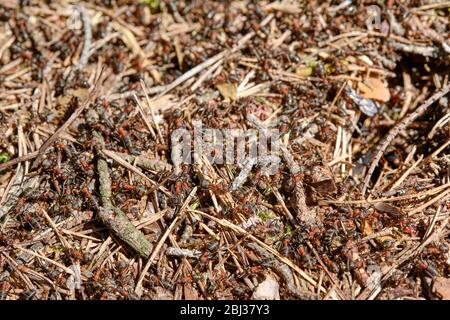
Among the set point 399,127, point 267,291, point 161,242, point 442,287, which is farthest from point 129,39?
point 442,287

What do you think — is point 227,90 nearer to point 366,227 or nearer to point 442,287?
point 366,227

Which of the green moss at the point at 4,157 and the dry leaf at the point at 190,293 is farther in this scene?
the green moss at the point at 4,157

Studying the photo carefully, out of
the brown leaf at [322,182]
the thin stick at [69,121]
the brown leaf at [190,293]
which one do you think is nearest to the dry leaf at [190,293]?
the brown leaf at [190,293]

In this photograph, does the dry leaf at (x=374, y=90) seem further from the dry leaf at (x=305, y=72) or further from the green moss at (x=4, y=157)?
the green moss at (x=4, y=157)

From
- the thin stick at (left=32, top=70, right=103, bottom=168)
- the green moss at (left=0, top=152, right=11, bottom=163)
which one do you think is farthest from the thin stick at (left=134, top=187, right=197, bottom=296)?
the green moss at (left=0, top=152, right=11, bottom=163)

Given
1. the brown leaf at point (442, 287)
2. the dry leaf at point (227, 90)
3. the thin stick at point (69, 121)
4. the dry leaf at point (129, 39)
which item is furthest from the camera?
the dry leaf at point (129, 39)

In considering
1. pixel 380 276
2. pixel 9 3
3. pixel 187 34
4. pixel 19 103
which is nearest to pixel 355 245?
pixel 380 276
